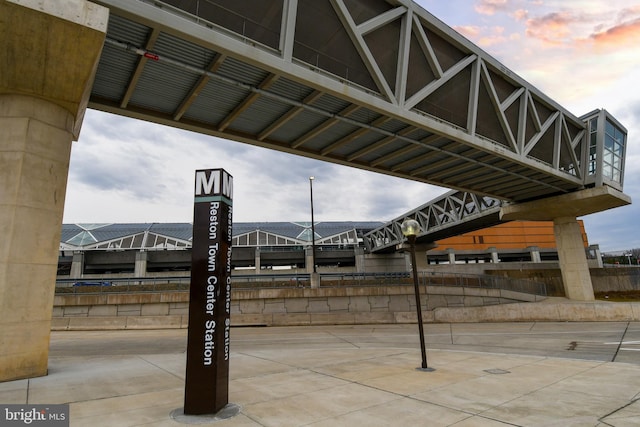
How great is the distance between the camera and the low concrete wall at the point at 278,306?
21.5 meters

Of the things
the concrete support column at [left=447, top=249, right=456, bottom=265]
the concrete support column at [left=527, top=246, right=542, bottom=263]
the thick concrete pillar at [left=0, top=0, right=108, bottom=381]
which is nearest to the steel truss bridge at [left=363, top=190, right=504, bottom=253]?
the concrete support column at [left=447, top=249, right=456, bottom=265]

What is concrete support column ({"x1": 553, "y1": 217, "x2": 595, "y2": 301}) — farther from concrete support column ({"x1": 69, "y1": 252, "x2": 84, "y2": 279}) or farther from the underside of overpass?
concrete support column ({"x1": 69, "y1": 252, "x2": 84, "y2": 279})

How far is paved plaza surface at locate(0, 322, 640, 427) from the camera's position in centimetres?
502

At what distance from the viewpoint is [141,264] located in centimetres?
6088

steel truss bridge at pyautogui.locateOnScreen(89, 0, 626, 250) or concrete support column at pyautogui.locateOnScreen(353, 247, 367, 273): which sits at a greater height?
steel truss bridge at pyautogui.locateOnScreen(89, 0, 626, 250)

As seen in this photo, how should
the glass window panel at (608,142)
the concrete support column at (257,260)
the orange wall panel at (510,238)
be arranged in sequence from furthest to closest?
1. the orange wall panel at (510,238)
2. the concrete support column at (257,260)
3. the glass window panel at (608,142)

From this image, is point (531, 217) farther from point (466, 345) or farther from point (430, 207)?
point (466, 345)

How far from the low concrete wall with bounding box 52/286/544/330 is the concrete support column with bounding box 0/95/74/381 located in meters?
14.1

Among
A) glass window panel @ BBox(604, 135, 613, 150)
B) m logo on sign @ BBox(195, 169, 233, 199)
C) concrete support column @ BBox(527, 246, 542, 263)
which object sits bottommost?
m logo on sign @ BBox(195, 169, 233, 199)

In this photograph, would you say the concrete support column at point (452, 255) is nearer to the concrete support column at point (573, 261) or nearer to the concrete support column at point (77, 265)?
the concrete support column at point (573, 261)


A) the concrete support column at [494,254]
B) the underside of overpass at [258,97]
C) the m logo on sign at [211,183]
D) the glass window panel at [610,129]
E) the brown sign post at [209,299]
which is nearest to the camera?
the brown sign post at [209,299]

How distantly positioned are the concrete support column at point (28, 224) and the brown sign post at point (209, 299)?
5.69 meters

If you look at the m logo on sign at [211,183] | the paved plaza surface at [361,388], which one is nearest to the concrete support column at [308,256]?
the paved plaza surface at [361,388]

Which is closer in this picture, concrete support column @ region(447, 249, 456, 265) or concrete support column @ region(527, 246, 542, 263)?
concrete support column @ region(527, 246, 542, 263)
